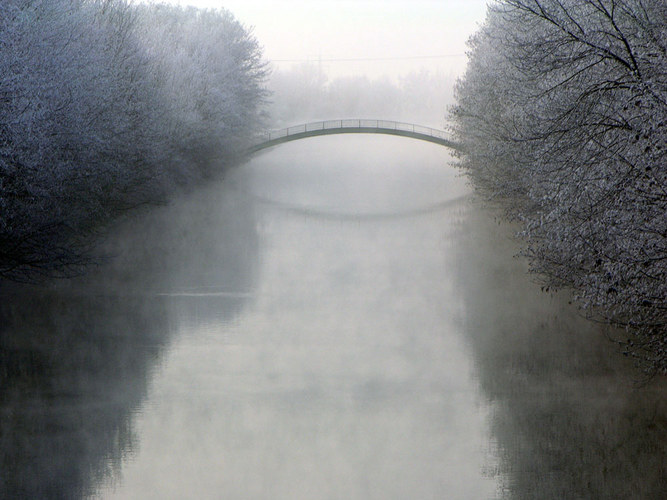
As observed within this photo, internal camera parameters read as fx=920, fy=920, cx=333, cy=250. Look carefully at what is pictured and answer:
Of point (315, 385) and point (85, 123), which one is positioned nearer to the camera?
point (315, 385)

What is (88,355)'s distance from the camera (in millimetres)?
17281

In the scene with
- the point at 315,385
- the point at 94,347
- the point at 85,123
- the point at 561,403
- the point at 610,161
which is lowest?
the point at 561,403

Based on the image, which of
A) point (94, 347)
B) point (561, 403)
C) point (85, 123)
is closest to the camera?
point (561, 403)

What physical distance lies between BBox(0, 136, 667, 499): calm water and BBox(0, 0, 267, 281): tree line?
179 centimetres

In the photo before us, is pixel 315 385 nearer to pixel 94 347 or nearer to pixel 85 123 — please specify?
pixel 94 347

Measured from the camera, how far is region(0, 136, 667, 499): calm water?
11.6 meters

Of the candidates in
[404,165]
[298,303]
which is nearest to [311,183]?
[404,165]

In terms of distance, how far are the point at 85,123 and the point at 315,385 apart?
445 inches

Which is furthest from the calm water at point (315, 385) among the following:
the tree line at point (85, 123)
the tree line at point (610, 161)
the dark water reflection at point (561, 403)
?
the tree line at point (85, 123)

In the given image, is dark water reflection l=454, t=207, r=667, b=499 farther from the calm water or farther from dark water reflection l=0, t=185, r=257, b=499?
dark water reflection l=0, t=185, r=257, b=499

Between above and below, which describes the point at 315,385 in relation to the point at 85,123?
below

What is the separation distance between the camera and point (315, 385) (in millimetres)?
15516

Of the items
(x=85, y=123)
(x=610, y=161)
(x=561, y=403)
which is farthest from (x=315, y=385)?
(x=85, y=123)

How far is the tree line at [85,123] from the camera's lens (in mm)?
19406
